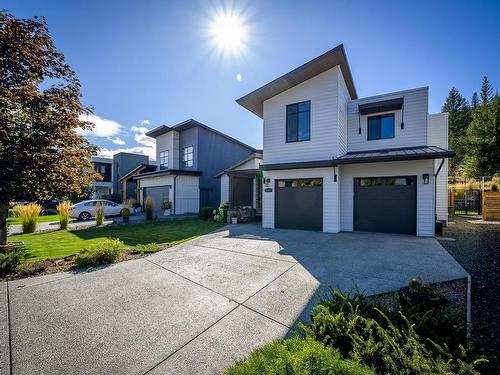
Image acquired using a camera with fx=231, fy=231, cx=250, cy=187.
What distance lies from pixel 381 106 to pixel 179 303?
37.9 feet

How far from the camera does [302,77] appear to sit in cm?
1077

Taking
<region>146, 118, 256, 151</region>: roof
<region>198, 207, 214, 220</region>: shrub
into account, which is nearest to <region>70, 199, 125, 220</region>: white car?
<region>198, 207, 214, 220</region>: shrub

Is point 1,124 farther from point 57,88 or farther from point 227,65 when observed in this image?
point 227,65

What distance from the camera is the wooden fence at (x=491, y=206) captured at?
1362 cm

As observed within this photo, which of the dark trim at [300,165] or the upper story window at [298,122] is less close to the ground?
the upper story window at [298,122]

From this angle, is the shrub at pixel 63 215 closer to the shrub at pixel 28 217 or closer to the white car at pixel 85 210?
the shrub at pixel 28 217

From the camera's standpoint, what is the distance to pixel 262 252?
6852 millimetres

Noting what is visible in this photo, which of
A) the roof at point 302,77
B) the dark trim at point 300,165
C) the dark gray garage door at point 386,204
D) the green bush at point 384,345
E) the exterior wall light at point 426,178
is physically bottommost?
the green bush at point 384,345

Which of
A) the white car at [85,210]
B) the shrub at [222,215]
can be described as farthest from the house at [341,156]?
the white car at [85,210]

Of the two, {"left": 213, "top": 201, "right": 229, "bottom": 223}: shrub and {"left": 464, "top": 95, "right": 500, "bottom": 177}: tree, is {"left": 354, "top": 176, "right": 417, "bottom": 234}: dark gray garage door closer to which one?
{"left": 213, "top": 201, "right": 229, "bottom": 223}: shrub

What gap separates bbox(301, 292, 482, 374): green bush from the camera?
1.84 m

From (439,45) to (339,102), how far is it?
3983 mm

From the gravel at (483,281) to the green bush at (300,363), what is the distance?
1.52 m

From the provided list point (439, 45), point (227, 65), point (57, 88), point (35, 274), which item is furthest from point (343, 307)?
point (439, 45)
